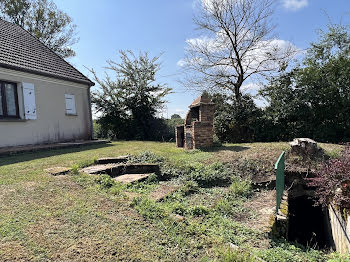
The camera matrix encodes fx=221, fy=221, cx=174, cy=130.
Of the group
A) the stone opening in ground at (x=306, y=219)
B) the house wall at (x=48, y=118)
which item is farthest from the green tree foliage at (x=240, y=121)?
the house wall at (x=48, y=118)

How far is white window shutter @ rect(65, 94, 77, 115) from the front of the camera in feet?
34.1

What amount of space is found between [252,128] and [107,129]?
9.01 metres

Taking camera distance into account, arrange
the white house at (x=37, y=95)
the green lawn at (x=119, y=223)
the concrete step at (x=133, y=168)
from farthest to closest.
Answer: the white house at (x=37, y=95) → the concrete step at (x=133, y=168) → the green lawn at (x=119, y=223)

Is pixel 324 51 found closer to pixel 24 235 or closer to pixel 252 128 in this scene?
pixel 252 128

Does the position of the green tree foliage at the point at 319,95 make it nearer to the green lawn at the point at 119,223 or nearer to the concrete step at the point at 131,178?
the green lawn at the point at 119,223

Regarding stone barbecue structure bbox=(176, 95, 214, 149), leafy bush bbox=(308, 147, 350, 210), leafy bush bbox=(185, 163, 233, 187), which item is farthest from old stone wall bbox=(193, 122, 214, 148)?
leafy bush bbox=(308, 147, 350, 210)

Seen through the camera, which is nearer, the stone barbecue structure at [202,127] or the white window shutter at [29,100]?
the stone barbecue structure at [202,127]

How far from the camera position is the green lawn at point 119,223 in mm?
1984

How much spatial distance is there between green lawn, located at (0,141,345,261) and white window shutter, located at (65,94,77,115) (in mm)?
6632

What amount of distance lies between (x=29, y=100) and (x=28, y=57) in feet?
7.31

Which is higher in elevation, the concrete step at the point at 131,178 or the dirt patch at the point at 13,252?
the dirt patch at the point at 13,252

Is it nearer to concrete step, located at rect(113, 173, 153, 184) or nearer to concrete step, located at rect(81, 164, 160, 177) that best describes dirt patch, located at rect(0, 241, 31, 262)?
concrete step, located at rect(113, 173, 153, 184)

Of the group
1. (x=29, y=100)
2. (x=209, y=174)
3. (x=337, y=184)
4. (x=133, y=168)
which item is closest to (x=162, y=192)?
(x=209, y=174)

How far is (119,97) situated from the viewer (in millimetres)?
13797
